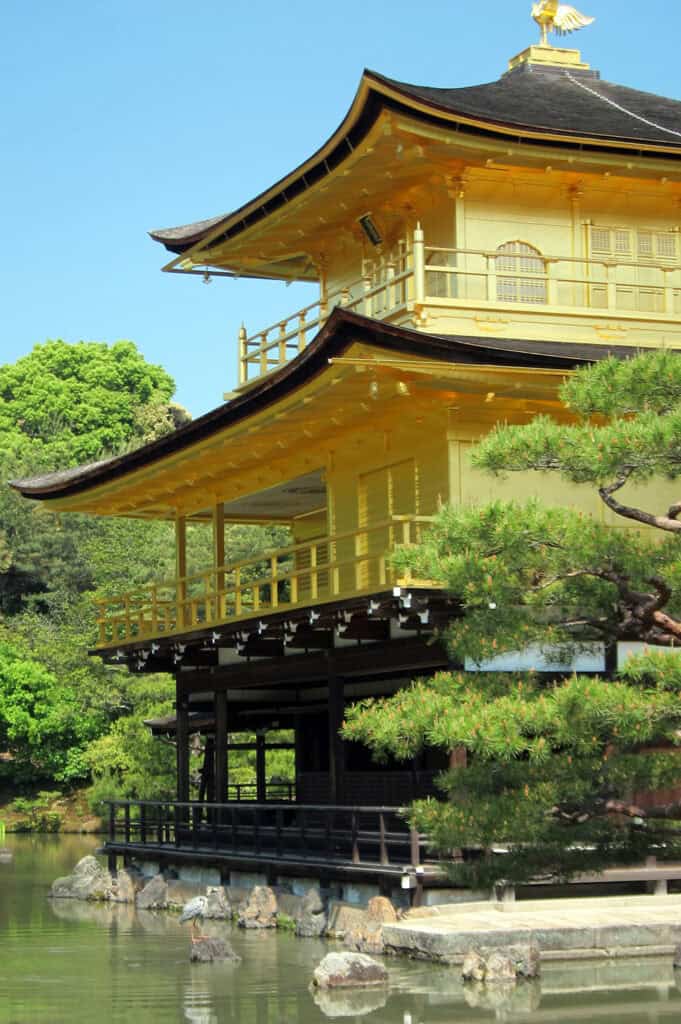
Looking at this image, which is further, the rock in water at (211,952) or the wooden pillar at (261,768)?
the wooden pillar at (261,768)

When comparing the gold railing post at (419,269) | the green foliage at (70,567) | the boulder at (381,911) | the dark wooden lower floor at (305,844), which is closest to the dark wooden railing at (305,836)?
the dark wooden lower floor at (305,844)

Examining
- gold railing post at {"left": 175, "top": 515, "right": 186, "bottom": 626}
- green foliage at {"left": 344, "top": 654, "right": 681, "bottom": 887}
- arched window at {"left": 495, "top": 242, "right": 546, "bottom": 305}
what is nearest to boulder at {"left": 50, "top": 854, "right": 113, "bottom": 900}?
gold railing post at {"left": 175, "top": 515, "right": 186, "bottom": 626}

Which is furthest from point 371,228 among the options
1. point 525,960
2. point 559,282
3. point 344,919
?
point 525,960

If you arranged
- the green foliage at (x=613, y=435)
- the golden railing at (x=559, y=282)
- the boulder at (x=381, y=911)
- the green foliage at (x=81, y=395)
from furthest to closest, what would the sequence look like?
the green foliage at (x=81, y=395) → the golden railing at (x=559, y=282) → the boulder at (x=381, y=911) → the green foliage at (x=613, y=435)

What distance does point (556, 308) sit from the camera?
2241 cm

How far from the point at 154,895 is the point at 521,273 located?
10.6 m

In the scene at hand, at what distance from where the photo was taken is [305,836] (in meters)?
22.8

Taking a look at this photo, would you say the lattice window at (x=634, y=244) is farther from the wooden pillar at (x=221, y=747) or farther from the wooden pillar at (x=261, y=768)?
the wooden pillar at (x=261, y=768)

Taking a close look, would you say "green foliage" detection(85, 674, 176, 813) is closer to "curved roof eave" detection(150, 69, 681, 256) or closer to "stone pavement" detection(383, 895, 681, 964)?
"curved roof eave" detection(150, 69, 681, 256)

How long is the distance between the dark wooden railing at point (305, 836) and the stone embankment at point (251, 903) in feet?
1.62

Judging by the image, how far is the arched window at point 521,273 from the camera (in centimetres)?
2298

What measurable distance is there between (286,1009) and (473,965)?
1.87 m

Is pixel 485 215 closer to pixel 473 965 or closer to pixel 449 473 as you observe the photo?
pixel 449 473

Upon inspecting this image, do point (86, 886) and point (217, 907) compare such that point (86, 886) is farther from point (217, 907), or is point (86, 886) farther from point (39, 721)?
point (39, 721)
